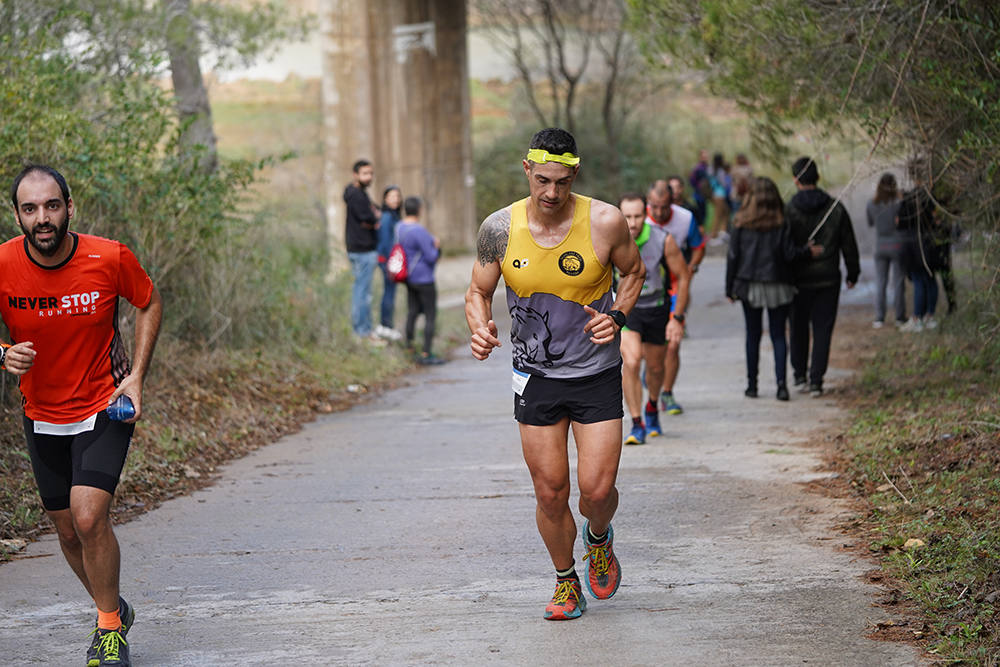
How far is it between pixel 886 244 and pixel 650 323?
22.5 ft

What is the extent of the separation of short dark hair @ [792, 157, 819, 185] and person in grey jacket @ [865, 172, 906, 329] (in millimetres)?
3097

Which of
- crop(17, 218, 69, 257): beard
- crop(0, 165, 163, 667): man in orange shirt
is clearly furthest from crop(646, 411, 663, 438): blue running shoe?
crop(17, 218, 69, 257): beard

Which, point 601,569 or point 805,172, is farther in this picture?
point 805,172

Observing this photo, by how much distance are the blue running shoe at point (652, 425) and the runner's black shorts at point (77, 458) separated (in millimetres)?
5662

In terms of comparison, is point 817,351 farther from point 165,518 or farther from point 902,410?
point 165,518

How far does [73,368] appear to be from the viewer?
17.3ft

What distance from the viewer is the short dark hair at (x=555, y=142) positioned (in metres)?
5.58

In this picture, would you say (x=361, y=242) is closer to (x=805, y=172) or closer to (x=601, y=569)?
(x=805, y=172)

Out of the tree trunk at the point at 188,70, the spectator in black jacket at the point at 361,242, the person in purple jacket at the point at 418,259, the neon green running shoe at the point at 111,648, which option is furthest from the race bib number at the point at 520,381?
the tree trunk at the point at 188,70

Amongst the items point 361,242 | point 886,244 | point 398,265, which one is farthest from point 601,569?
point 886,244

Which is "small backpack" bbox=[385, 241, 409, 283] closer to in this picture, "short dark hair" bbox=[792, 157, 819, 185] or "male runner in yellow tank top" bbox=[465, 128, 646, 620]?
"short dark hair" bbox=[792, 157, 819, 185]

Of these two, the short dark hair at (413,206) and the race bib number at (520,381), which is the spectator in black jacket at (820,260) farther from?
the race bib number at (520,381)

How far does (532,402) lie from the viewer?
572 cm

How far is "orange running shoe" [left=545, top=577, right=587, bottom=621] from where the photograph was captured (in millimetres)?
5676
